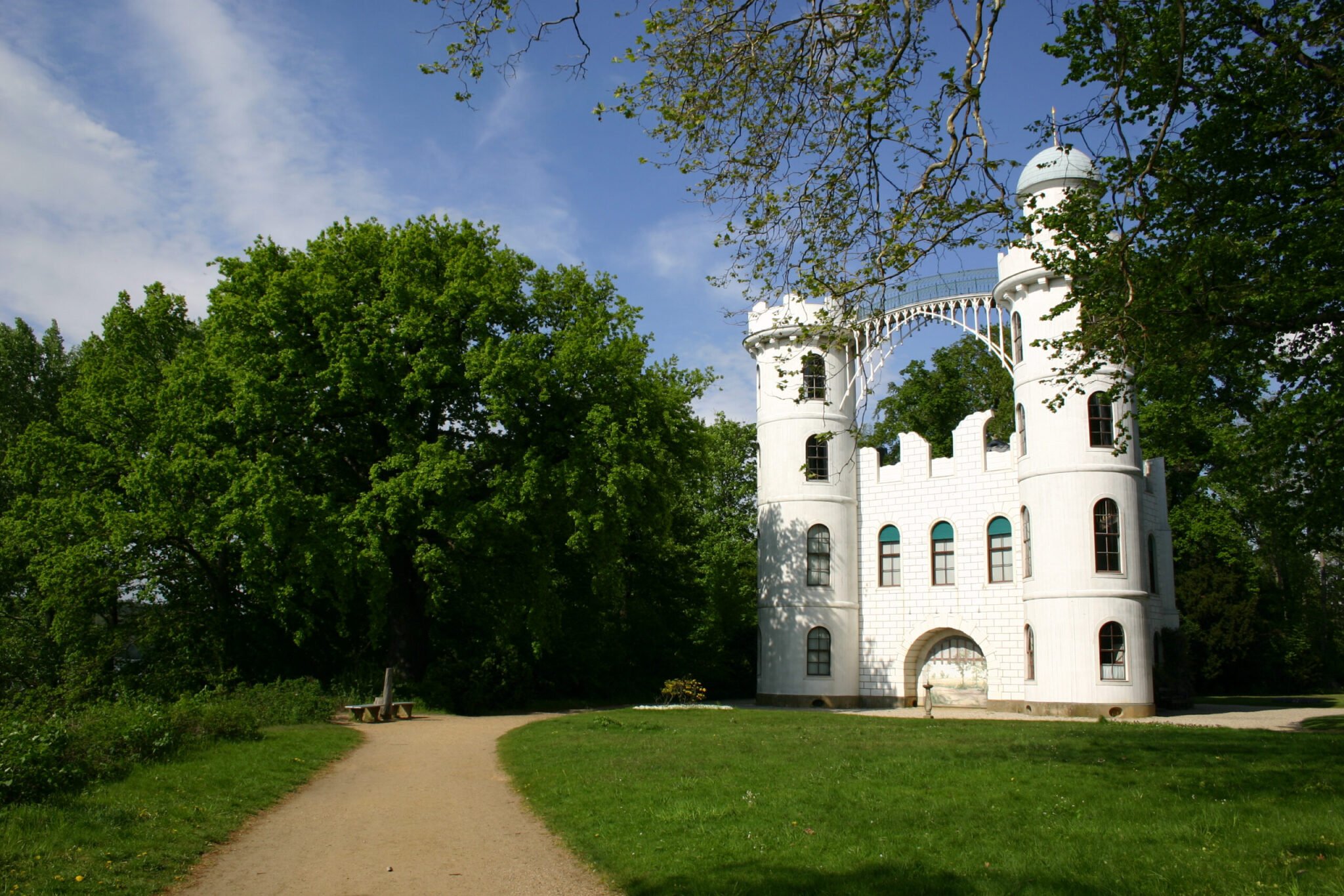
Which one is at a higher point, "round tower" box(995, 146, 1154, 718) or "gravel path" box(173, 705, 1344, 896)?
"round tower" box(995, 146, 1154, 718)

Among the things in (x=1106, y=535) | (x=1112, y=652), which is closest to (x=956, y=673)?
(x=1112, y=652)

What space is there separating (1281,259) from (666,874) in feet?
42.4

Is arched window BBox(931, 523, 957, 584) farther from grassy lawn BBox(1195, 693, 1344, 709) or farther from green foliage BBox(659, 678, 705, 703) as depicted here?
grassy lawn BBox(1195, 693, 1344, 709)

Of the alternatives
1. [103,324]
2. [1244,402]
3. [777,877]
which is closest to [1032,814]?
[777,877]

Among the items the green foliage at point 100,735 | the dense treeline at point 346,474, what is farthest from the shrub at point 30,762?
the dense treeline at point 346,474

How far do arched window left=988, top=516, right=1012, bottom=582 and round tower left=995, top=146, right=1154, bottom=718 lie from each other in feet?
4.10

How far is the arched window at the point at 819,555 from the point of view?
110 feet

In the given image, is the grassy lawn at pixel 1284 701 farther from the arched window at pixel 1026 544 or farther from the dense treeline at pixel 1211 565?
the arched window at pixel 1026 544

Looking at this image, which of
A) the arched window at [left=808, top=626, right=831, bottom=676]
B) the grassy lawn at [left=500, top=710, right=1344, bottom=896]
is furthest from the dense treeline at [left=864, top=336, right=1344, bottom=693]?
the grassy lawn at [left=500, top=710, right=1344, bottom=896]

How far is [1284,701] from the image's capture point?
36.0m

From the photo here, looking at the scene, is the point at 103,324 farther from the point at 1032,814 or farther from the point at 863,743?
the point at 1032,814

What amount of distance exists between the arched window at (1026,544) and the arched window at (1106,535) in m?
1.86

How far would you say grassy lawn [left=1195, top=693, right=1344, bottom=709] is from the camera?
33094 millimetres

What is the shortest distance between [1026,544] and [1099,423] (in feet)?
13.2
